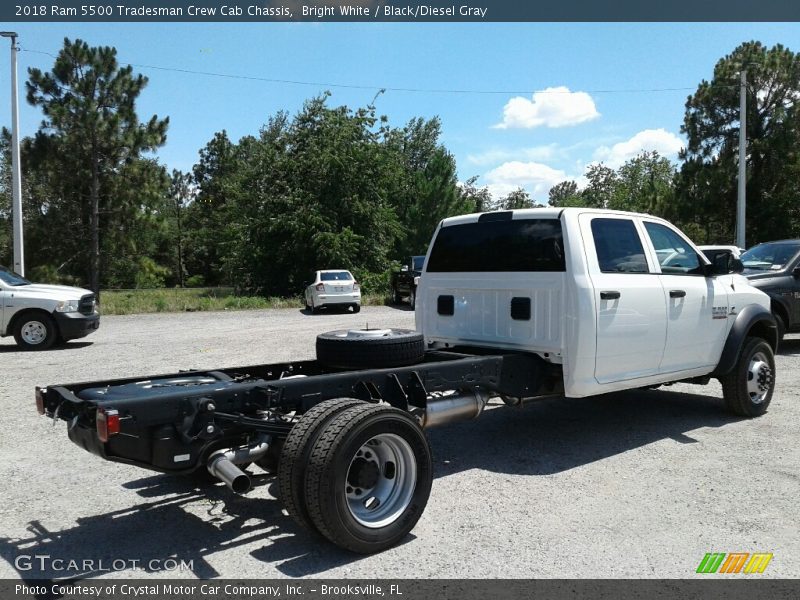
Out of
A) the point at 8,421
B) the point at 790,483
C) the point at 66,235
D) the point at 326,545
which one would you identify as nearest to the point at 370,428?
the point at 326,545

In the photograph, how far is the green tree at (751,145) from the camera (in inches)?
1425

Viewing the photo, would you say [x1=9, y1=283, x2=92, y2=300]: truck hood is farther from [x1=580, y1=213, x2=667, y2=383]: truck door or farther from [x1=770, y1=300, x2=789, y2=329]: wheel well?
[x1=770, y1=300, x2=789, y2=329]: wheel well

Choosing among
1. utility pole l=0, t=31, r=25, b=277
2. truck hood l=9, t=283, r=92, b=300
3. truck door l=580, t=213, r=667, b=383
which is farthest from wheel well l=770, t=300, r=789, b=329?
utility pole l=0, t=31, r=25, b=277

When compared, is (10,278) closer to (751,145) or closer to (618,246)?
(618,246)

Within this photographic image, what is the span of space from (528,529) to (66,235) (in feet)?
118

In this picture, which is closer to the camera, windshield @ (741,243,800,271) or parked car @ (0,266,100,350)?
windshield @ (741,243,800,271)

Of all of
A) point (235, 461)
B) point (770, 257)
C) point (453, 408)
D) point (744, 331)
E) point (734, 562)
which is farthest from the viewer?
point (770, 257)

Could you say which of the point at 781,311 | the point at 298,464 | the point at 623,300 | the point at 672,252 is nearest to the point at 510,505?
the point at 298,464

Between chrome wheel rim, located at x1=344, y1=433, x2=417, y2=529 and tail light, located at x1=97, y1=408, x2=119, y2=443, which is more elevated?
tail light, located at x1=97, y1=408, x2=119, y2=443

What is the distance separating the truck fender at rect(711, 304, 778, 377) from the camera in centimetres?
704

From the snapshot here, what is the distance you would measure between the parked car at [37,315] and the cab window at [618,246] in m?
11.2

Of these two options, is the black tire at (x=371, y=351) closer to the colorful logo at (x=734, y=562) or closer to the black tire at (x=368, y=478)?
the black tire at (x=368, y=478)

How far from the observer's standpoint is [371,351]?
16.9 ft

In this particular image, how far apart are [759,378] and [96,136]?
31973mm
